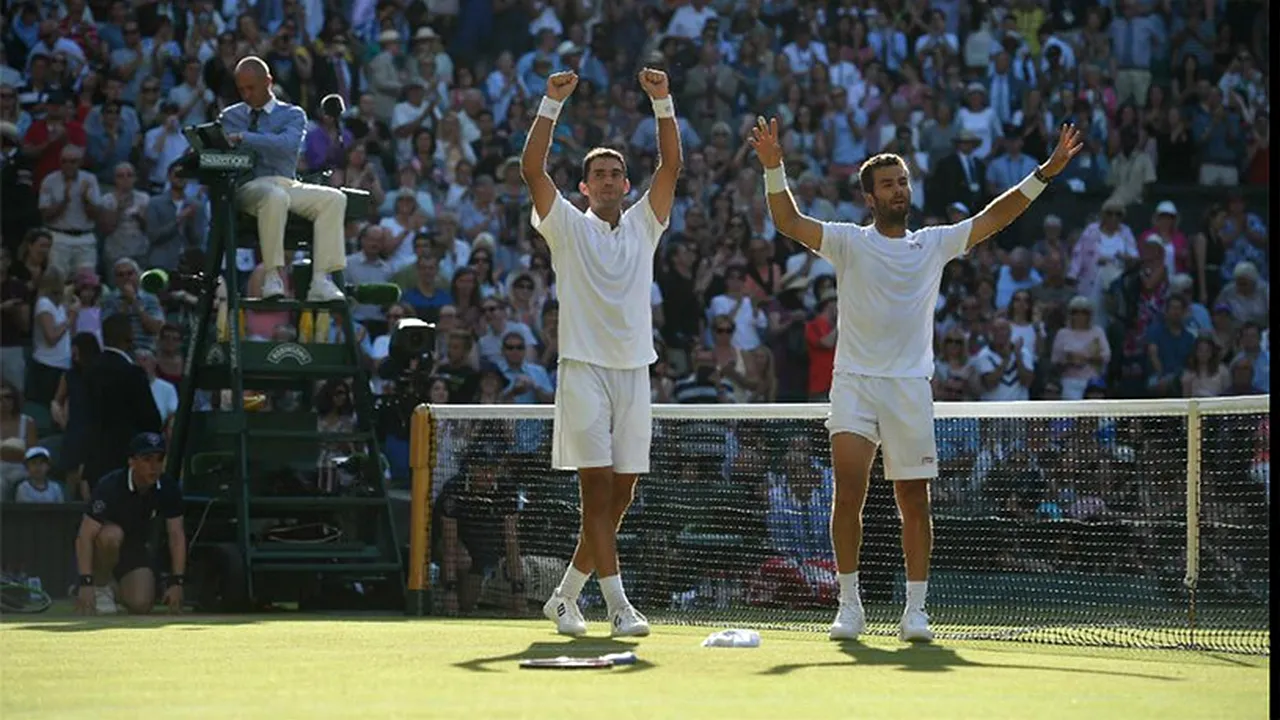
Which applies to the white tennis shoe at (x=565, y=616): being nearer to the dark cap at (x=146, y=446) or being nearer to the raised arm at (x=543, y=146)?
the raised arm at (x=543, y=146)

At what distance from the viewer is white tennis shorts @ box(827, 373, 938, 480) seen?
10.6 meters

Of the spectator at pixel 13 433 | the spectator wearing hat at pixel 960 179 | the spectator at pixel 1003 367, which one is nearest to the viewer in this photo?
the spectator at pixel 13 433

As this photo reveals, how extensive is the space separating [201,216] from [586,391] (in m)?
10.4

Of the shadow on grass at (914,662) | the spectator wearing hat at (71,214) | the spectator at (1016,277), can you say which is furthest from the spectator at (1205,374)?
the shadow on grass at (914,662)

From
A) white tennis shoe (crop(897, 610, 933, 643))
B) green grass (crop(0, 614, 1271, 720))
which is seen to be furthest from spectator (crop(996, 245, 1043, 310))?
white tennis shoe (crop(897, 610, 933, 643))

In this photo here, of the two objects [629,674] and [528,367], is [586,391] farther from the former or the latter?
[528,367]

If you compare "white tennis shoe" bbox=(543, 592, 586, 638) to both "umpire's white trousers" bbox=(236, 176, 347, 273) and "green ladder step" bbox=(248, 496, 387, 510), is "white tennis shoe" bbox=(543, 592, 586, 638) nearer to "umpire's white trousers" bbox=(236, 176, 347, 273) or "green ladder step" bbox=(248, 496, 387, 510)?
"green ladder step" bbox=(248, 496, 387, 510)

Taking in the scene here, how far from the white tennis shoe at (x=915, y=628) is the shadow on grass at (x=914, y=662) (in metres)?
0.35

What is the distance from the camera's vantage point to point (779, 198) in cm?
1063

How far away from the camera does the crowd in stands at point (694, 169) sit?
1992cm

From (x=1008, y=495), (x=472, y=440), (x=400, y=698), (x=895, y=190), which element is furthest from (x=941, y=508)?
(x=400, y=698)

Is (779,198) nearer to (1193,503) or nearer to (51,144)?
(1193,503)

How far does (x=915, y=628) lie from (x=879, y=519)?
13.9 feet

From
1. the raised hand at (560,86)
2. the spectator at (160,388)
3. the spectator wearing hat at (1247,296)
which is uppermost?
the spectator wearing hat at (1247,296)
